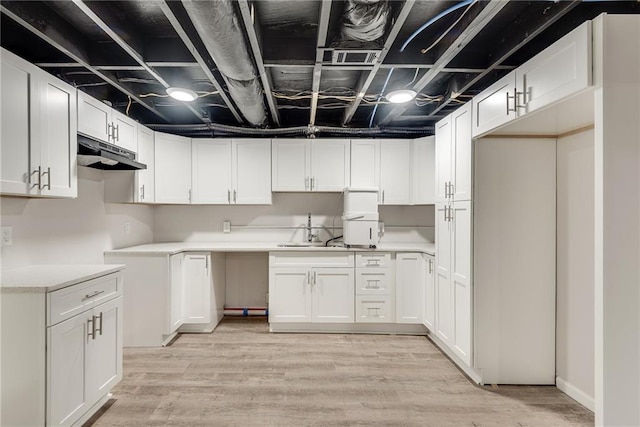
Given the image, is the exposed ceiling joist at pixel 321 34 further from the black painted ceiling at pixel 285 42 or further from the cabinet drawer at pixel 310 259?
the cabinet drawer at pixel 310 259

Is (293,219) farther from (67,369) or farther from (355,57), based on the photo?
(67,369)

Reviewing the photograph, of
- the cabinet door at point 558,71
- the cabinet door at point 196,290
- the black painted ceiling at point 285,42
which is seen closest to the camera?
the cabinet door at point 558,71

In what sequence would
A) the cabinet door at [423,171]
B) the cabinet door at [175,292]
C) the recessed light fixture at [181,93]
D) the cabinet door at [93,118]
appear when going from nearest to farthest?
1. the cabinet door at [93,118]
2. the recessed light fixture at [181,93]
3. the cabinet door at [175,292]
4. the cabinet door at [423,171]

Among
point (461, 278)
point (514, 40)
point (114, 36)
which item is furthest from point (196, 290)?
point (514, 40)

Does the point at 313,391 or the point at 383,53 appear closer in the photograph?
the point at 383,53

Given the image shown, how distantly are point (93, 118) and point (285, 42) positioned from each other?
1.65 metres

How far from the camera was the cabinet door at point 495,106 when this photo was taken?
1929mm

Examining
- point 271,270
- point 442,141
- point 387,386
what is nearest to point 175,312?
point 271,270

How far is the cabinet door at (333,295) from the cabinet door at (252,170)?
1099 mm

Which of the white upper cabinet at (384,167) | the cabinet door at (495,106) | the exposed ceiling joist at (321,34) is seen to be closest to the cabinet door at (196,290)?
the white upper cabinet at (384,167)

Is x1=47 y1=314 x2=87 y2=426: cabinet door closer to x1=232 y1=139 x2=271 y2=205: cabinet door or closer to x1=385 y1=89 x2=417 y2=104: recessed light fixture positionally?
x1=232 y1=139 x2=271 y2=205: cabinet door

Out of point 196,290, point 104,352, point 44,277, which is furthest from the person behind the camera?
point 196,290

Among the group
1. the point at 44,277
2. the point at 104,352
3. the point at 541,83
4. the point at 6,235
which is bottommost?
the point at 104,352

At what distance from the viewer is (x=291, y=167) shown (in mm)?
3693
